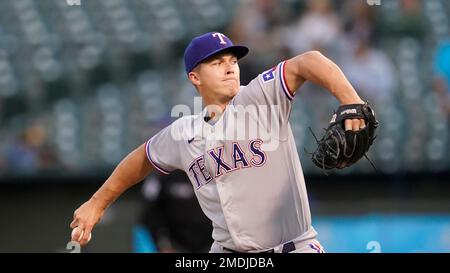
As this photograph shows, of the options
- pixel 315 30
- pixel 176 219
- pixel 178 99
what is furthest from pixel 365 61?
pixel 176 219

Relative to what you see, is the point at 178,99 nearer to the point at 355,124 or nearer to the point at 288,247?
the point at 288,247

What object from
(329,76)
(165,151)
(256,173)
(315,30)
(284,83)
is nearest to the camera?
(329,76)

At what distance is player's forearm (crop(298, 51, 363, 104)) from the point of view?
13.0 feet

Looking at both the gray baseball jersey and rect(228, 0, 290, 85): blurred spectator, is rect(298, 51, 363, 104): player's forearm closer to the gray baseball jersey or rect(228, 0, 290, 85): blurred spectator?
the gray baseball jersey

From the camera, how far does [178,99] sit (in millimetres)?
8508

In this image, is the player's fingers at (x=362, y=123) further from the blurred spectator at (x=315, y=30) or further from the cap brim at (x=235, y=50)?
the blurred spectator at (x=315, y=30)

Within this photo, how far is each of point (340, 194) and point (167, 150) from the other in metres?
3.61

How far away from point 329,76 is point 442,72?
483cm

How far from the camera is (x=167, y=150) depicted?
4.91 meters

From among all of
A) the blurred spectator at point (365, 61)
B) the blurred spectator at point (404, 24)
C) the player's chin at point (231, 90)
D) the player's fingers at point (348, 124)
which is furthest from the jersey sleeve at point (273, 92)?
the blurred spectator at point (404, 24)

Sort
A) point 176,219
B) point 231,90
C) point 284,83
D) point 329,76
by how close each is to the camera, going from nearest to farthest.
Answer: point 329,76 < point 284,83 < point 231,90 < point 176,219

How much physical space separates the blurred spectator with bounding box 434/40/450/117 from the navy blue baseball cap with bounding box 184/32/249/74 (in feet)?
13.6
